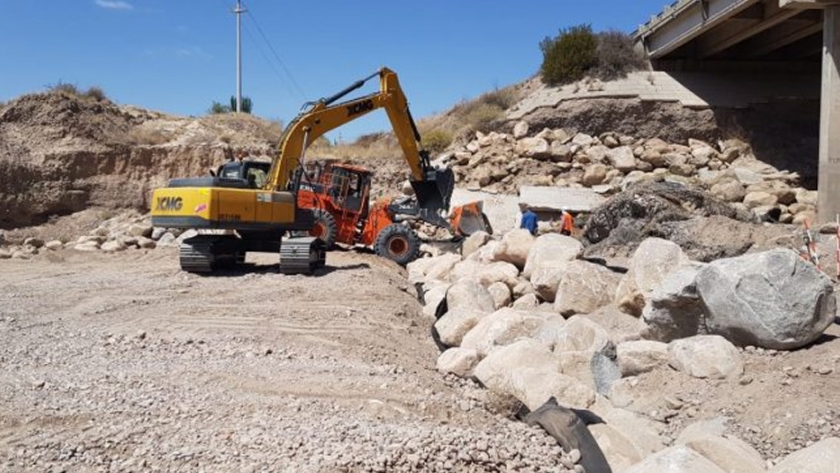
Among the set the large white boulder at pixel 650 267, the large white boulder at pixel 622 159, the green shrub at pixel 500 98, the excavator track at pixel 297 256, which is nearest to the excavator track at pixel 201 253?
the excavator track at pixel 297 256

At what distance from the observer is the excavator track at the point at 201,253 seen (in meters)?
13.2

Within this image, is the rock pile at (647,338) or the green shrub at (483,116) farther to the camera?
the green shrub at (483,116)

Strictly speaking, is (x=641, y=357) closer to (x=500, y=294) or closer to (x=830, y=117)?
(x=500, y=294)

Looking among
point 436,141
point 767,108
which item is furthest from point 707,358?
point 436,141

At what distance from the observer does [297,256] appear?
41.7 ft

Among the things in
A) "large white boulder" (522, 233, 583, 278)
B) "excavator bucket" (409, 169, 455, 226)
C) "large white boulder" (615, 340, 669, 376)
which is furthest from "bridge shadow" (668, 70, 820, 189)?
"large white boulder" (615, 340, 669, 376)

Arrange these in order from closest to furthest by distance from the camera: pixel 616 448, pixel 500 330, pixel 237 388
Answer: pixel 616 448 → pixel 237 388 → pixel 500 330

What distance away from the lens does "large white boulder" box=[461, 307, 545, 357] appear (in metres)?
7.84

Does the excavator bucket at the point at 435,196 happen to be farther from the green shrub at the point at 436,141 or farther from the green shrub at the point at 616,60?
the green shrub at the point at 616,60

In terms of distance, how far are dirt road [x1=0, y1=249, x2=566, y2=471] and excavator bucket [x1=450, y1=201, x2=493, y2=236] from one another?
22.8 ft

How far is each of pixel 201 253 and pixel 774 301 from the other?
961cm

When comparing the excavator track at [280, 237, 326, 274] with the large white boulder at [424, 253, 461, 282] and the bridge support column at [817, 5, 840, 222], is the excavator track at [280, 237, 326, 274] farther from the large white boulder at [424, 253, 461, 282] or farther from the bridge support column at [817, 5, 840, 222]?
the bridge support column at [817, 5, 840, 222]

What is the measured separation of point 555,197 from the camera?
70.4ft

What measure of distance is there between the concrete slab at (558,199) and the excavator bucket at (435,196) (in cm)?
438
